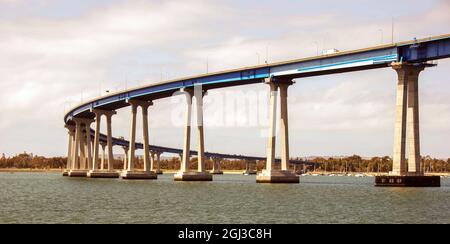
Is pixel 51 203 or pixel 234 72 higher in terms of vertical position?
pixel 234 72

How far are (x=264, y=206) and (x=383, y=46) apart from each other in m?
39.2

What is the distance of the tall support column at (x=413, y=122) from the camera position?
300 feet

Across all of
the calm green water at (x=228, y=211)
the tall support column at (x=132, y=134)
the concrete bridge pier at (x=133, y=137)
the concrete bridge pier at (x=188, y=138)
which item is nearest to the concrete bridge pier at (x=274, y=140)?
the concrete bridge pier at (x=188, y=138)

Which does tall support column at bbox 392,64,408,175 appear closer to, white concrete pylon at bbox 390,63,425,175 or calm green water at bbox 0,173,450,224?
white concrete pylon at bbox 390,63,425,175

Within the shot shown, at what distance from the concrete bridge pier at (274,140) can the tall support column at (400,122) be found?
2330 centimetres

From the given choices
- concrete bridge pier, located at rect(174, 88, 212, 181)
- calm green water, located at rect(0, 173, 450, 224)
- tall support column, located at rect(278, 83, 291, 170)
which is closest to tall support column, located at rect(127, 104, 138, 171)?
concrete bridge pier, located at rect(174, 88, 212, 181)

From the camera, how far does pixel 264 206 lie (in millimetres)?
60719

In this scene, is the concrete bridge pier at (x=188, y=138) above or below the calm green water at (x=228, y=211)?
above

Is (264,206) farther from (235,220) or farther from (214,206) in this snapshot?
(235,220)

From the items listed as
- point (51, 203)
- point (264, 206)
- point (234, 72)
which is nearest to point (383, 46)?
point (234, 72)

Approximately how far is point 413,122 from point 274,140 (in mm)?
26347

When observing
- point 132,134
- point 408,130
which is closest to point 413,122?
point 408,130

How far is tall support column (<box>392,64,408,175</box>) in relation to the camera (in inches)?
3546

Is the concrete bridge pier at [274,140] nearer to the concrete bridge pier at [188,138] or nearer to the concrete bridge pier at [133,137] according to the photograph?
the concrete bridge pier at [188,138]
